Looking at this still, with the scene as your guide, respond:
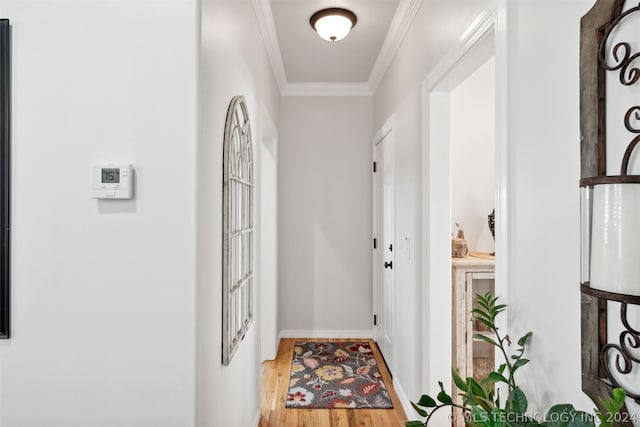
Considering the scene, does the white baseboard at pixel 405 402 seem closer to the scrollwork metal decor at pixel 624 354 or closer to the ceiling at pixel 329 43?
the scrollwork metal decor at pixel 624 354

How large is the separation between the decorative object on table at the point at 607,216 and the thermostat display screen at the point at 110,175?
4.37 feet

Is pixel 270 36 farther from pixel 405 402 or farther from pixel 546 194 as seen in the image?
pixel 405 402

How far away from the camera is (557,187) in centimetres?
106

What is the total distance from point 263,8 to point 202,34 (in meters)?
1.26

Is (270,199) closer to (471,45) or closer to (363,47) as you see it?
(363,47)

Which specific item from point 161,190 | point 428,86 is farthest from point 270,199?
point 161,190

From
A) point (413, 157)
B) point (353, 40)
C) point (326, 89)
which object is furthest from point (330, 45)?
point (413, 157)

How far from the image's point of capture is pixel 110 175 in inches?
51.1

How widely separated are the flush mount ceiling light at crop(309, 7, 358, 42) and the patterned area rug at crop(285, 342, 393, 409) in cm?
257

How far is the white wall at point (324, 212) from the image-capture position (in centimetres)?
412

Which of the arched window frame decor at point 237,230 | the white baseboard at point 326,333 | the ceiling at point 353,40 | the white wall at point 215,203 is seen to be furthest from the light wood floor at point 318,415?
the ceiling at point 353,40

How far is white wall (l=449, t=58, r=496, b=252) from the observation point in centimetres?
305

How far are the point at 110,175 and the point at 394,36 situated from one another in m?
2.30

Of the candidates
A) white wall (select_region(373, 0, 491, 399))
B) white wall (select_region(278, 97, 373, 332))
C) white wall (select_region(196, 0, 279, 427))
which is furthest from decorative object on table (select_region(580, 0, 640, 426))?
white wall (select_region(278, 97, 373, 332))
